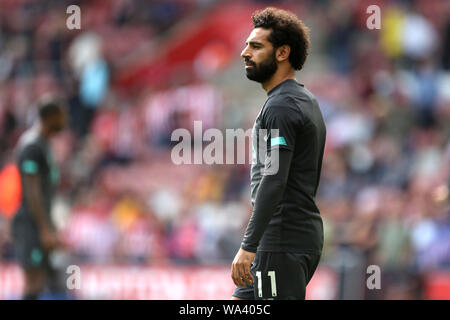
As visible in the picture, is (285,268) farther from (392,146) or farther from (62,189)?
(62,189)

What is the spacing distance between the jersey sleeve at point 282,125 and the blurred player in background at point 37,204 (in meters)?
3.57

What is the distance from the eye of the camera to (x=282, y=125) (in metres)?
4.57

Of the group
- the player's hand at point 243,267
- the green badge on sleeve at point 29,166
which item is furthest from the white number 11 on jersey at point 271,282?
the green badge on sleeve at point 29,166

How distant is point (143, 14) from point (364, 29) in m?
4.94

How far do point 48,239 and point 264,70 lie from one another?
137 inches

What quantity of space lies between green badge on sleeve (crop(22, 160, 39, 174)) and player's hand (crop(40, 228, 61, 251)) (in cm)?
50

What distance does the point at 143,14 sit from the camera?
16797 millimetres

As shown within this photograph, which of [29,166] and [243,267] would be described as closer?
[243,267]

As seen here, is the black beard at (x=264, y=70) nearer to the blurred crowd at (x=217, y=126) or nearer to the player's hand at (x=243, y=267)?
the player's hand at (x=243, y=267)

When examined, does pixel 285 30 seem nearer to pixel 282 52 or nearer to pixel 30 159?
pixel 282 52

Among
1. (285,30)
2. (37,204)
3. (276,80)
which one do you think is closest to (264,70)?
(276,80)

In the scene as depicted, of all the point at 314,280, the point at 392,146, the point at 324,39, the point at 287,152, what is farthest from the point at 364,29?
the point at 287,152

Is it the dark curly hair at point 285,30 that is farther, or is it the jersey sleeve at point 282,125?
the dark curly hair at point 285,30

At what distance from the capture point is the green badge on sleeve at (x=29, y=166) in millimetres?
7734
